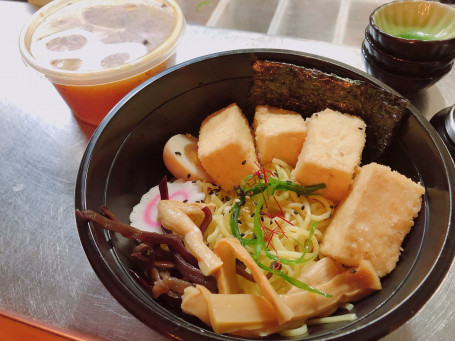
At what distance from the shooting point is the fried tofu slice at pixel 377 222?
149 centimetres

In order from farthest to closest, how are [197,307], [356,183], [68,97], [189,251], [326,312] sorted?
[68,97] < [356,183] < [189,251] < [326,312] < [197,307]

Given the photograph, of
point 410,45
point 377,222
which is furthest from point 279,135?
point 410,45

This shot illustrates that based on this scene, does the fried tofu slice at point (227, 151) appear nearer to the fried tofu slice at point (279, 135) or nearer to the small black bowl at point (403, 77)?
the fried tofu slice at point (279, 135)

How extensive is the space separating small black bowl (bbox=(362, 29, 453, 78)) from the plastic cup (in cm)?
116

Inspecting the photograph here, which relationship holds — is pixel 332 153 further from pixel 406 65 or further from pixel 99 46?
pixel 99 46

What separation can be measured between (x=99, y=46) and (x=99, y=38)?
0.28ft

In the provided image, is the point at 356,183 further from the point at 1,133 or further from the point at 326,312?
the point at 1,133

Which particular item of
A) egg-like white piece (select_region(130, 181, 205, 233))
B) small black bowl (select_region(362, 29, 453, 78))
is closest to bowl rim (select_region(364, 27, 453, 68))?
small black bowl (select_region(362, 29, 453, 78))

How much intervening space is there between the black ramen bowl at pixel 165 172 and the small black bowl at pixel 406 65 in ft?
1.60

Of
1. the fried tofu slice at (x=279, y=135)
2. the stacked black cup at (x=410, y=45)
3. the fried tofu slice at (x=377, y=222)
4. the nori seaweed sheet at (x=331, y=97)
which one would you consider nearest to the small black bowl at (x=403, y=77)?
the stacked black cup at (x=410, y=45)

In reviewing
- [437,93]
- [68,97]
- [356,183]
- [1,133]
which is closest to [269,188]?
[356,183]

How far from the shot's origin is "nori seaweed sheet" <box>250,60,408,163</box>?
175cm

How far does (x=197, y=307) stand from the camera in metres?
1.30

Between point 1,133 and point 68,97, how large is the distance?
2.16 ft
